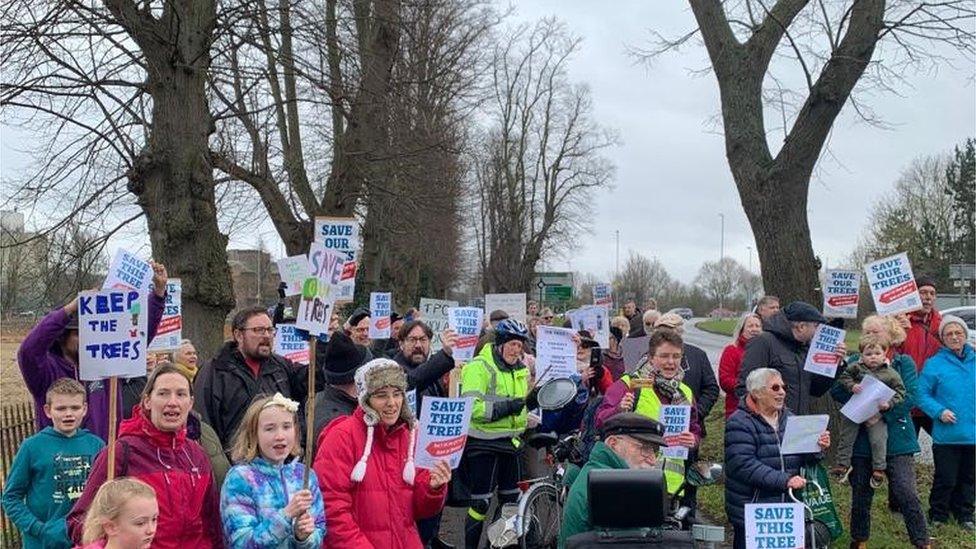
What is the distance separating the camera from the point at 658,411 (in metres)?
6.03

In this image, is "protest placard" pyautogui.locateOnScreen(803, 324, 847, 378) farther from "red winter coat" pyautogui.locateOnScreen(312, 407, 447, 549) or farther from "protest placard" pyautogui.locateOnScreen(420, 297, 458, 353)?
"protest placard" pyautogui.locateOnScreen(420, 297, 458, 353)

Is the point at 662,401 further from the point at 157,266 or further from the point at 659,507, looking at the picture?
the point at 157,266

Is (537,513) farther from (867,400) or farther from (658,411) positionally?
(867,400)

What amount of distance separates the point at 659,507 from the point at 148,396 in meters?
2.32

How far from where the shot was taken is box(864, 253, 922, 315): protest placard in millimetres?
8086

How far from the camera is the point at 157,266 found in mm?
5699

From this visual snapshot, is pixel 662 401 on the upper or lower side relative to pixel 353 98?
lower

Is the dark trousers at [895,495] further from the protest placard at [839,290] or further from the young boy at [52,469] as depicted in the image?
the young boy at [52,469]

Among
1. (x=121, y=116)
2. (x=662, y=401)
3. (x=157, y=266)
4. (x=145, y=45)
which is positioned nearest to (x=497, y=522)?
(x=662, y=401)

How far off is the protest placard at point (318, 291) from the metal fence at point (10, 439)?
429 cm

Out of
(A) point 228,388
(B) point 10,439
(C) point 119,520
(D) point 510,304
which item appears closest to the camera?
(C) point 119,520

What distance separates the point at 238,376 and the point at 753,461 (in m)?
3.25

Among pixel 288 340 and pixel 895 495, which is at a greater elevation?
pixel 288 340

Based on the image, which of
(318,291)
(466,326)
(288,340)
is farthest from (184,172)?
(318,291)
